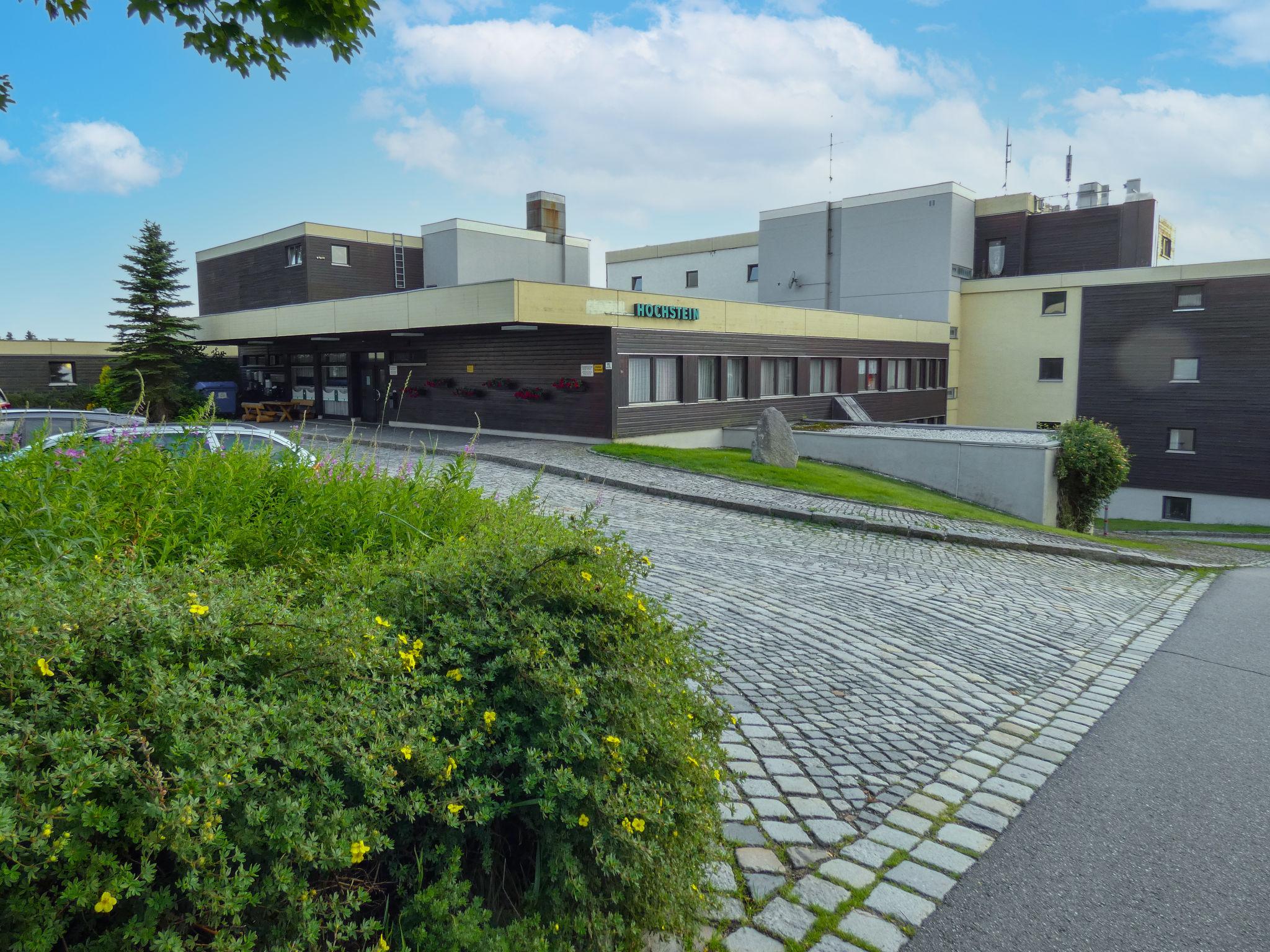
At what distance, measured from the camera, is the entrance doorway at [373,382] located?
2988cm

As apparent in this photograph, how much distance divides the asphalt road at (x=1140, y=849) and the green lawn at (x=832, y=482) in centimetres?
992

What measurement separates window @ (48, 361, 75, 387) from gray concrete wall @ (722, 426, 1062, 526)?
33.0 meters

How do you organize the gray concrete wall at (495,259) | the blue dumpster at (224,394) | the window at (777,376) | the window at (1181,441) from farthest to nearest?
the gray concrete wall at (495,259) → the window at (1181,441) → the blue dumpster at (224,394) → the window at (777,376)

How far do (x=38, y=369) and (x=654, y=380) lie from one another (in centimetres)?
2985

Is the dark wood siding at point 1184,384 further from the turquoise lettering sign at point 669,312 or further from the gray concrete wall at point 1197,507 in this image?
the turquoise lettering sign at point 669,312

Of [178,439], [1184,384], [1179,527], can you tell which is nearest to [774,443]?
[178,439]

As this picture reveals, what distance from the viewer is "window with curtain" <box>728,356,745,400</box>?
28297 mm

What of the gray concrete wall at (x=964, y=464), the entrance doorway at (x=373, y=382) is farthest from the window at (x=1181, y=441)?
the entrance doorway at (x=373, y=382)

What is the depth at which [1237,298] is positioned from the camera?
114 ft

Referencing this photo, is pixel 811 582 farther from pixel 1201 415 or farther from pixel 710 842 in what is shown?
pixel 1201 415

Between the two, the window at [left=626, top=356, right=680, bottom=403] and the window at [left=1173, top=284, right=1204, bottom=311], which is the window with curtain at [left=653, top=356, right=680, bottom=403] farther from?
the window at [left=1173, top=284, right=1204, bottom=311]

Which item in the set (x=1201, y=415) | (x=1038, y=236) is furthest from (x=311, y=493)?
(x=1038, y=236)

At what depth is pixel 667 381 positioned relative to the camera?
25875mm

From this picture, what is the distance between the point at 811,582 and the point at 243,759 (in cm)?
796
